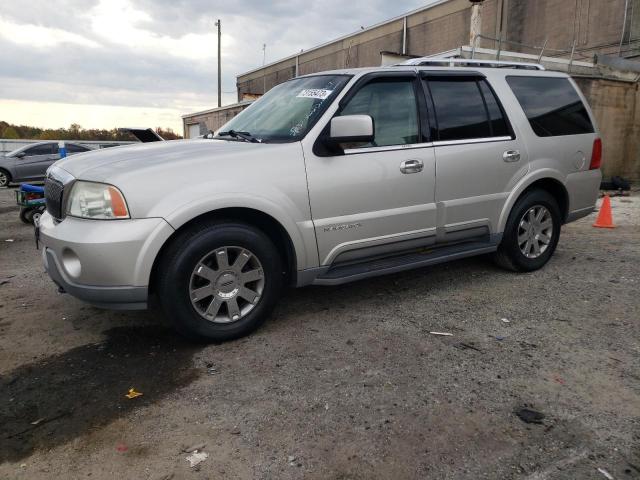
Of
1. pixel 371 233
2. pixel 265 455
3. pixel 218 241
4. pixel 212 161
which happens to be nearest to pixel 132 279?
pixel 218 241

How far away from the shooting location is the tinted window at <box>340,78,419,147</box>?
3867mm

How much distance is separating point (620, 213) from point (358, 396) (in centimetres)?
840

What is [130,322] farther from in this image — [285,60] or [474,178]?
[285,60]

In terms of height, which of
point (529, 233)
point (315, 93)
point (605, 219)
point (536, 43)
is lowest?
point (605, 219)

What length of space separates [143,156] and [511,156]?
317 centimetres

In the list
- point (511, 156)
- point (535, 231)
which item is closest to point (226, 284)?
point (511, 156)

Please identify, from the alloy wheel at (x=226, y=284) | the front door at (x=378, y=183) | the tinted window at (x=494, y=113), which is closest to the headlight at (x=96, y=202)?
the alloy wheel at (x=226, y=284)

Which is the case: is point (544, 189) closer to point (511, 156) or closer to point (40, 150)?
point (511, 156)

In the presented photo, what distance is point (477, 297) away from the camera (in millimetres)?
4363

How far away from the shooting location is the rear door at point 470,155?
13.7 ft

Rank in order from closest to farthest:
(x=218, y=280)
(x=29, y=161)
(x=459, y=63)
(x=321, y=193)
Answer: (x=218, y=280) → (x=321, y=193) → (x=459, y=63) → (x=29, y=161)

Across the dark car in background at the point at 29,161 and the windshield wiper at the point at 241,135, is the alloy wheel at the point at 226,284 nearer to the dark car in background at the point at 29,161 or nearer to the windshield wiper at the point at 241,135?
the windshield wiper at the point at 241,135

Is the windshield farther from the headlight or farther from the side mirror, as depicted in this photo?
the headlight

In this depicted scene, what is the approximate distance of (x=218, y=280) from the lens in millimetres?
3311
